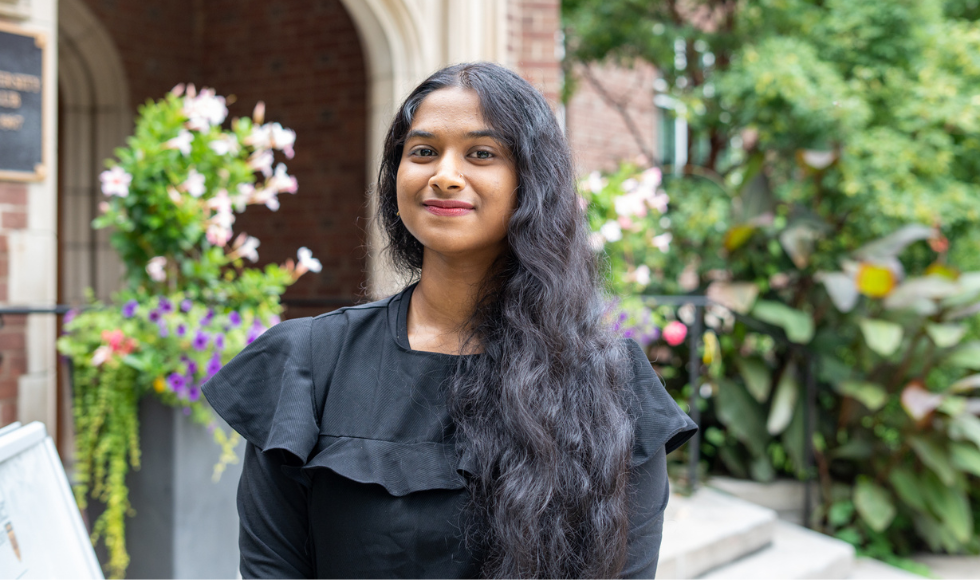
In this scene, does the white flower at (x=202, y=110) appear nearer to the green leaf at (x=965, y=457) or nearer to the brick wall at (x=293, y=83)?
the brick wall at (x=293, y=83)

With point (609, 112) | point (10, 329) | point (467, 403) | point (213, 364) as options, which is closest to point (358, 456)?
point (467, 403)

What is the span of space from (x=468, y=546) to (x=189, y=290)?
218 centimetres

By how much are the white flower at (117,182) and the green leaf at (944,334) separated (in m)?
4.25

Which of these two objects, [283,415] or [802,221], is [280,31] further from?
[283,415]

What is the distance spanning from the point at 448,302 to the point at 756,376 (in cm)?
385

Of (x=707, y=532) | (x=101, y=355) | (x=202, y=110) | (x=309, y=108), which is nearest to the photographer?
(x=101, y=355)

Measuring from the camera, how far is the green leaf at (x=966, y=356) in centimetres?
452

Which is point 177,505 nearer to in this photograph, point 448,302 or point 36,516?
point 36,516

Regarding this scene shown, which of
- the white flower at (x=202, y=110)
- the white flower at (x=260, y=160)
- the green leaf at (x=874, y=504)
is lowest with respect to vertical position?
the green leaf at (x=874, y=504)

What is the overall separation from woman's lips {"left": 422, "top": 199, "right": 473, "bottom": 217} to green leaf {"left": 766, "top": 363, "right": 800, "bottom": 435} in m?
3.78

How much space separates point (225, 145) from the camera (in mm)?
2934

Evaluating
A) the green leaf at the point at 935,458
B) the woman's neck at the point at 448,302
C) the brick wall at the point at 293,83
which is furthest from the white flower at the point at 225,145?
the green leaf at the point at 935,458

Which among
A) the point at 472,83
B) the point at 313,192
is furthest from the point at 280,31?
the point at 472,83

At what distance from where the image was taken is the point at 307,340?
1317 mm
